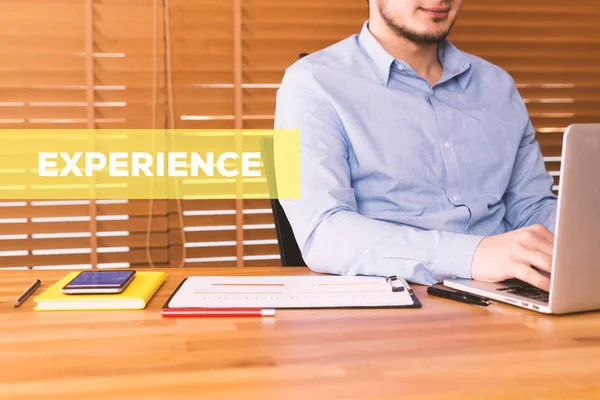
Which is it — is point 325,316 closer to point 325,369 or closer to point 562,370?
point 325,369

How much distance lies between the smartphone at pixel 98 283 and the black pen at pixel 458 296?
1.49 ft

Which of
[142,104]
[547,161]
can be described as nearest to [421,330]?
[142,104]

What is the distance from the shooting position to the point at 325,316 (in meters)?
0.92

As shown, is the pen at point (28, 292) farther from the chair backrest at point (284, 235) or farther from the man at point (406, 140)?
the chair backrest at point (284, 235)

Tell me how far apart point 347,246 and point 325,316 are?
0.33 m

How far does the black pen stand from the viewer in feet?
3.23

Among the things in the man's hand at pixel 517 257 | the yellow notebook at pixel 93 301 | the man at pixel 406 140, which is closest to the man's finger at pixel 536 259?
the man's hand at pixel 517 257

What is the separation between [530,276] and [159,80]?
5.76ft

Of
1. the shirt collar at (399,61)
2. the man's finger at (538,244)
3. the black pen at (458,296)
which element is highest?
the shirt collar at (399,61)

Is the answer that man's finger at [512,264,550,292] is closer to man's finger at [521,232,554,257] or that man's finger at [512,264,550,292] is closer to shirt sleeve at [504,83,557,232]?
man's finger at [521,232,554,257]

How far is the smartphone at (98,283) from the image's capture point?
996 millimetres

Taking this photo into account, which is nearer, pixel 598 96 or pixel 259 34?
pixel 259 34

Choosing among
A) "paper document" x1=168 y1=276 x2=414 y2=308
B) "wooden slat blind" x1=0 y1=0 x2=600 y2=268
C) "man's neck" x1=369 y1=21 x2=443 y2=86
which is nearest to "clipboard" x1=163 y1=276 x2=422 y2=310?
"paper document" x1=168 y1=276 x2=414 y2=308

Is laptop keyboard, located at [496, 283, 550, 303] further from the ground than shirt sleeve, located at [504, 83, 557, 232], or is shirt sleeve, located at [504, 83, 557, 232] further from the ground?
shirt sleeve, located at [504, 83, 557, 232]
